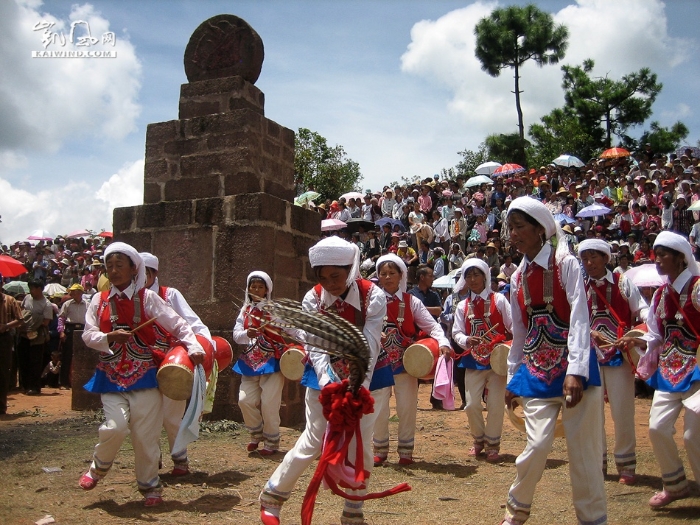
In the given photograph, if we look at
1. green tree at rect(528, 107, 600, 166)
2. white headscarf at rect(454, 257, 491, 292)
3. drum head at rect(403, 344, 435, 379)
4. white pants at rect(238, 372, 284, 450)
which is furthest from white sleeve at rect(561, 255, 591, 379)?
green tree at rect(528, 107, 600, 166)

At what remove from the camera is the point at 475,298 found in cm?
781

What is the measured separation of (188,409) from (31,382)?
9.16 metres

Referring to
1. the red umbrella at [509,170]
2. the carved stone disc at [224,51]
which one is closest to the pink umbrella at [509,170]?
the red umbrella at [509,170]

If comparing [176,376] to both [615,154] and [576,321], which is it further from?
[615,154]

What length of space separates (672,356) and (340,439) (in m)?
A: 2.83

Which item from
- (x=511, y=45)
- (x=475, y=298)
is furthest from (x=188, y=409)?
(x=511, y=45)

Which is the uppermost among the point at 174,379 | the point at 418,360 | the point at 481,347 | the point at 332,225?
the point at 332,225

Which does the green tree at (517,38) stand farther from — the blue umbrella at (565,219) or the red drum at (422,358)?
the red drum at (422,358)

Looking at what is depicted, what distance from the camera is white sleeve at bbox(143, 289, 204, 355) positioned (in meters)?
5.60

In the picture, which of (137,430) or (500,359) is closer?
(137,430)

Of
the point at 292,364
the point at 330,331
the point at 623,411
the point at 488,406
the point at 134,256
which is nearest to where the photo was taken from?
the point at 330,331

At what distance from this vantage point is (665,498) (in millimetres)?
5348

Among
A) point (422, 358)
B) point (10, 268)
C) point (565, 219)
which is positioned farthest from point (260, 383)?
point (565, 219)

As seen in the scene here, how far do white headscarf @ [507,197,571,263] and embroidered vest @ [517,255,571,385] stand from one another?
0.09 m
